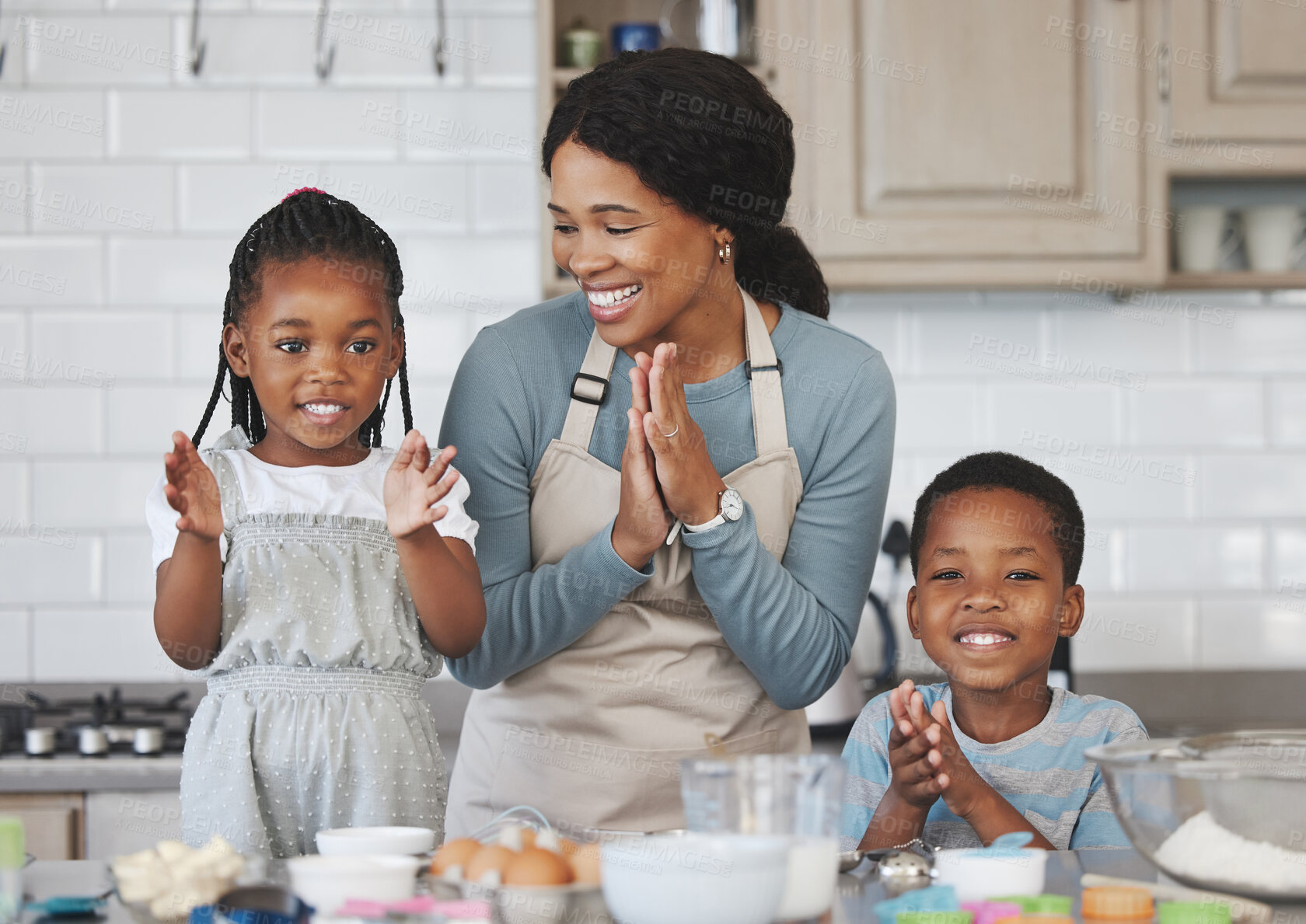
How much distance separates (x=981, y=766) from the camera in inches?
53.1

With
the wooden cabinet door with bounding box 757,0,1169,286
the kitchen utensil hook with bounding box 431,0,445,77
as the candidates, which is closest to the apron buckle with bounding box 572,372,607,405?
the wooden cabinet door with bounding box 757,0,1169,286

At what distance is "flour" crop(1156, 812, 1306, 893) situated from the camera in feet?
2.82

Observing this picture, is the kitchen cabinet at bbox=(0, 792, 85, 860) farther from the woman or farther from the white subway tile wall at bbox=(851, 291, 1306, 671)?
the white subway tile wall at bbox=(851, 291, 1306, 671)

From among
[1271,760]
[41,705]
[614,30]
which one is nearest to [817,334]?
[1271,760]

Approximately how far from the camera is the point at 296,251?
1.27 meters

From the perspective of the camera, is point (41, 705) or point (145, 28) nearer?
point (41, 705)

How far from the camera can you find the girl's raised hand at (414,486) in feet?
3.75

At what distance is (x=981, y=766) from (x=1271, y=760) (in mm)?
386

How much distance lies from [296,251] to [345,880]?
68 cm

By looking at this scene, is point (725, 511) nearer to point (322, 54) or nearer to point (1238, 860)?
point (1238, 860)

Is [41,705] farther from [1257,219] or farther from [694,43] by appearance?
[1257,219]

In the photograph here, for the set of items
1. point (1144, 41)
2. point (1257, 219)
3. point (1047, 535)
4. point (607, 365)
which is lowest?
point (1047, 535)

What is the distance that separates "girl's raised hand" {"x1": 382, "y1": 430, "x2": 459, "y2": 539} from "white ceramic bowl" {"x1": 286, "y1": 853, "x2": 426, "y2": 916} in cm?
39

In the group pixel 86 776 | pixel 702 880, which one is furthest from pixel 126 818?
pixel 702 880
